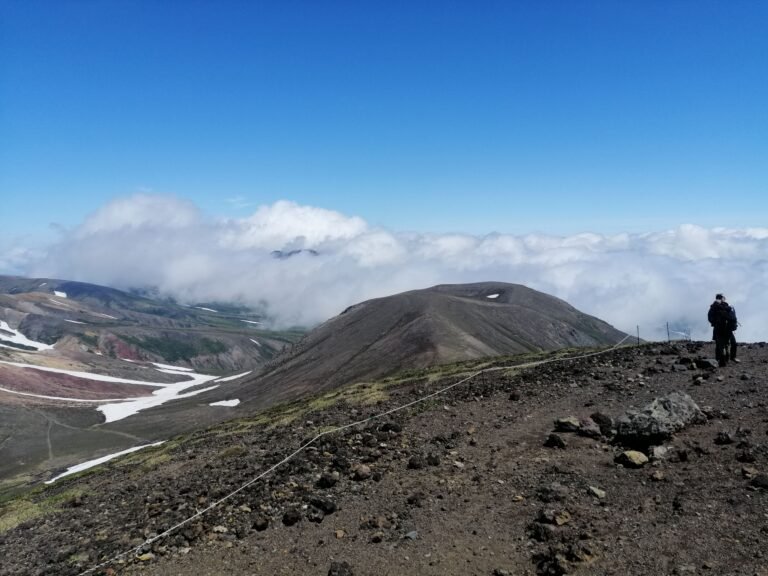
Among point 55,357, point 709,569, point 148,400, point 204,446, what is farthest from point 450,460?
point 55,357

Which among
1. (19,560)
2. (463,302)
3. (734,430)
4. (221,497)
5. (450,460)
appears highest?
(463,302)

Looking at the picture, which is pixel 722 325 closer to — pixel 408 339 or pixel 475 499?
pixel 475 499

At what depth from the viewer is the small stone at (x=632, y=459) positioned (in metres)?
16.2

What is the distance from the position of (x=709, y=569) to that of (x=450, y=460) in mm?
9345

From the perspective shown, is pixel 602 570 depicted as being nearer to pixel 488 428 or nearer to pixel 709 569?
pixel 709 569

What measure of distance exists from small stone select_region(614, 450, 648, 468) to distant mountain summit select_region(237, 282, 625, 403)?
2574 inches

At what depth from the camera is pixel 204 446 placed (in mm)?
34000

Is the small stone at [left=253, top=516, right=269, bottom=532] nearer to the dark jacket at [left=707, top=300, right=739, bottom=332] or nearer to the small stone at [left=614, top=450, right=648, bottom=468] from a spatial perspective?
the small stone at [left=614, top=450, right=648, bottom=468]

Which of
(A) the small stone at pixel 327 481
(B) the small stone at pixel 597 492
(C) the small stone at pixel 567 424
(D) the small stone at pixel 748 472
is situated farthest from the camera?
(C) the small stone at pixel 567 424

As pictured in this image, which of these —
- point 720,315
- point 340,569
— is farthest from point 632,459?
point 720,315

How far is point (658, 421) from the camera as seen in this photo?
1794 cm

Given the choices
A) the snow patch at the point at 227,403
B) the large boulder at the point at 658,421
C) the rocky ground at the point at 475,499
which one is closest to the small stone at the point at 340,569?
the rocky ground at the point at 475,499

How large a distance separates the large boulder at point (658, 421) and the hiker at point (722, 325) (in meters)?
9.49

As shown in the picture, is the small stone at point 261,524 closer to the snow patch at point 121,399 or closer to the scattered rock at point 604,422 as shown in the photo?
the scattered rock at point 604,422
